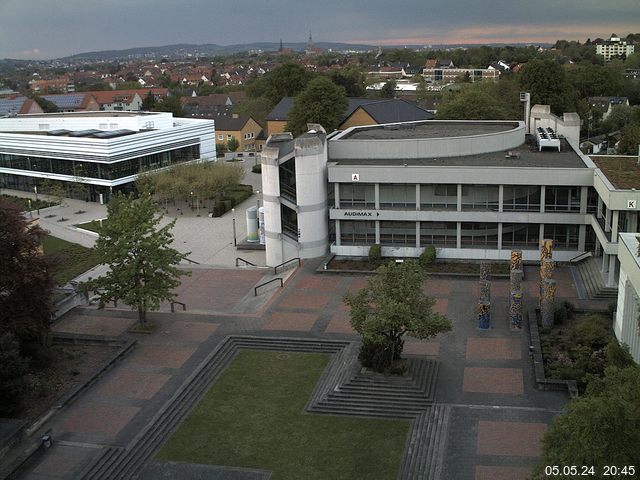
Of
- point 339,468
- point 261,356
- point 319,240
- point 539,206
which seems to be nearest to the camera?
point 339,468

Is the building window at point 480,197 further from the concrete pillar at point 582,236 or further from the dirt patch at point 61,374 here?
the dirt patch at point 61,374

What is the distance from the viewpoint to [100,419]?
26.2m

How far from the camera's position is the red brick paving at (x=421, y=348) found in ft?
100

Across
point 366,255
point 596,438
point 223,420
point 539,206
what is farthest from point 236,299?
point 596,438

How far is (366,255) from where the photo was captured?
44.4 meters

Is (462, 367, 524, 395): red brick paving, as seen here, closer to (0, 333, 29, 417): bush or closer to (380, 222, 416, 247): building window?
(380, 222, 416, 247): building window

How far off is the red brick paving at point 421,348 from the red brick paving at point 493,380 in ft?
6.69

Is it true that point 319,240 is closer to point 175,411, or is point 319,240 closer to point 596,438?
point 175,411

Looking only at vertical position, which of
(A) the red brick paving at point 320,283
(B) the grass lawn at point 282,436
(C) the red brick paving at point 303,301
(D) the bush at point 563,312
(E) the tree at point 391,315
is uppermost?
(E) the tree at point 391,315

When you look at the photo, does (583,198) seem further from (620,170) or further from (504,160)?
(504,160)

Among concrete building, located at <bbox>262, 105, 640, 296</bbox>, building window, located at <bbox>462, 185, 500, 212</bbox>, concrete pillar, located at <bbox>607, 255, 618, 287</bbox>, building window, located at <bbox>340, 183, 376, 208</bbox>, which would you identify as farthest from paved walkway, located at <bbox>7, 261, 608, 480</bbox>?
building window, located at <bbox>462, 185, 500, 212</bbox>

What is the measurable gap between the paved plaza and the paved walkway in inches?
1.9

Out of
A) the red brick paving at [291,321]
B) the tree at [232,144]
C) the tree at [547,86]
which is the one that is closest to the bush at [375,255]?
the red brick paving at [291,321]

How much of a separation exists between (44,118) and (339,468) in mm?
67830
